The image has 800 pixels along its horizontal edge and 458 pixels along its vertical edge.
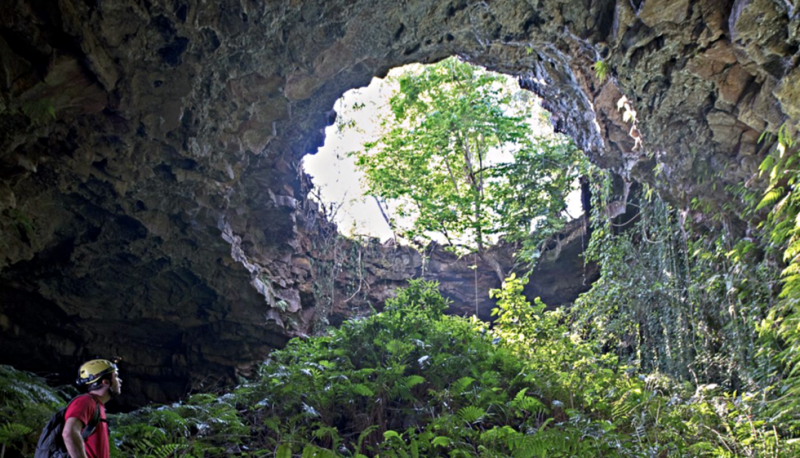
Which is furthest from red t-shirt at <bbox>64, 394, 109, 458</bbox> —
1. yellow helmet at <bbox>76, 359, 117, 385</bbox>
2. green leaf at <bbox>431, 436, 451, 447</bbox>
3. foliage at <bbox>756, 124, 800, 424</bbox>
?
foliage at <bbox>756, 124, 800, 424</bbox>

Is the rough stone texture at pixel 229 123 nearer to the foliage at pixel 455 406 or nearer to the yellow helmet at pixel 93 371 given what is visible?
the foliage at pixel 455 406

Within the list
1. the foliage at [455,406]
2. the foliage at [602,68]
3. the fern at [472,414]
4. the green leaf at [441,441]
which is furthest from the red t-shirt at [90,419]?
the foliage at [602,68]

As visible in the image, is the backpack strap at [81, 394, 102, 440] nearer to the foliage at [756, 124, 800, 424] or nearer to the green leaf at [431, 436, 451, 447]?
the green leaf at [431, 436, 451, 447]

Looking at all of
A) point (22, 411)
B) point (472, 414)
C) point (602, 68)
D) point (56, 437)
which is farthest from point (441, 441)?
point (602, 68)

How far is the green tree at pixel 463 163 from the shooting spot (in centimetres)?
1400

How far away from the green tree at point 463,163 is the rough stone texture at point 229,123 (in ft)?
12.8

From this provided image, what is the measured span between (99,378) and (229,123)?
4.91 meters

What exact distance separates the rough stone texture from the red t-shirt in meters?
3.75

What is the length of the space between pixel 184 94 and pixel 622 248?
818 centimetres

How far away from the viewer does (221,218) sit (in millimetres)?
9797

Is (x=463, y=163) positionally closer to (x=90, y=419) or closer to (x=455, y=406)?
(x=455, y=406)

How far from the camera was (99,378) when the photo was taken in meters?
4.47

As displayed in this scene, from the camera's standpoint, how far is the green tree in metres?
14.0

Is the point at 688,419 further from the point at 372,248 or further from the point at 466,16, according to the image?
the point at 372,248
